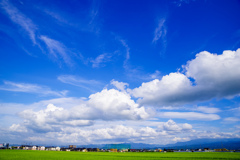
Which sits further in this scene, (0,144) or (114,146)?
(114,146)

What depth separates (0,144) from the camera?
115 meters

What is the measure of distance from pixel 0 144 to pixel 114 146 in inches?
3351

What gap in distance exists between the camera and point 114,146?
14888 cm
